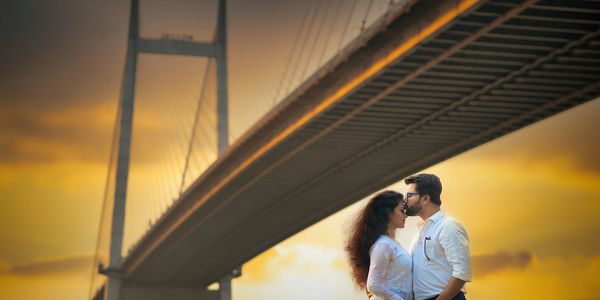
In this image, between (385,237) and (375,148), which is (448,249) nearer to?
(385,237)

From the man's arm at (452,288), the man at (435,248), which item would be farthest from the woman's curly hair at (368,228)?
the man's arm at (452,288)

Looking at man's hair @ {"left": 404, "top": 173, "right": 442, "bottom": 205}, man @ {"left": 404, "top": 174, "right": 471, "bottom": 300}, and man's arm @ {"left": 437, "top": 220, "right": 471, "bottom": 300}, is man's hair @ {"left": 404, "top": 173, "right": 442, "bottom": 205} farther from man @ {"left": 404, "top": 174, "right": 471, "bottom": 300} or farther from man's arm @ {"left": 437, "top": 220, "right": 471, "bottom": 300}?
man's arm @ {"left": 437, "top": 220, "right": 471, "bottom": 300}

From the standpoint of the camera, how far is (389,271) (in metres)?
5.52

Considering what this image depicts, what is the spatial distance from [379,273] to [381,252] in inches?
4.4

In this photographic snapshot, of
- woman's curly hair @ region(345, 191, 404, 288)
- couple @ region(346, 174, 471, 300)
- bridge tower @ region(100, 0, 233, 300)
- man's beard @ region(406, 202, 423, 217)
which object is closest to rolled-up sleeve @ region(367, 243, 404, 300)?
couple @ region(346, 174, 471, 300)

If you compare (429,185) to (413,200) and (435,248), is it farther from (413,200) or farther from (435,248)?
(435,248)

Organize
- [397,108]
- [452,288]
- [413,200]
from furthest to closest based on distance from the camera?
1. [397,108]
2. [413,200]
3. [452,288]

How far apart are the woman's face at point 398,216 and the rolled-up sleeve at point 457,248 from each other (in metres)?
0.34

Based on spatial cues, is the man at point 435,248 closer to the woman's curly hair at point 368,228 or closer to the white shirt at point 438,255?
the white shirt at point 438,255

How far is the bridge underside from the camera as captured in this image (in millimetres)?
14711

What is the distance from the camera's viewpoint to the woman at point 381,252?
5.46m

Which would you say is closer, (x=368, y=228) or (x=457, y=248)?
(x=457, y=248)

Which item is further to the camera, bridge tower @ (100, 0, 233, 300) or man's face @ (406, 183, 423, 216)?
bridge tower @ (100, 0, 233, 300)

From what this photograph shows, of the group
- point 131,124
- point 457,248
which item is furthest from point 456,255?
point 131,124
